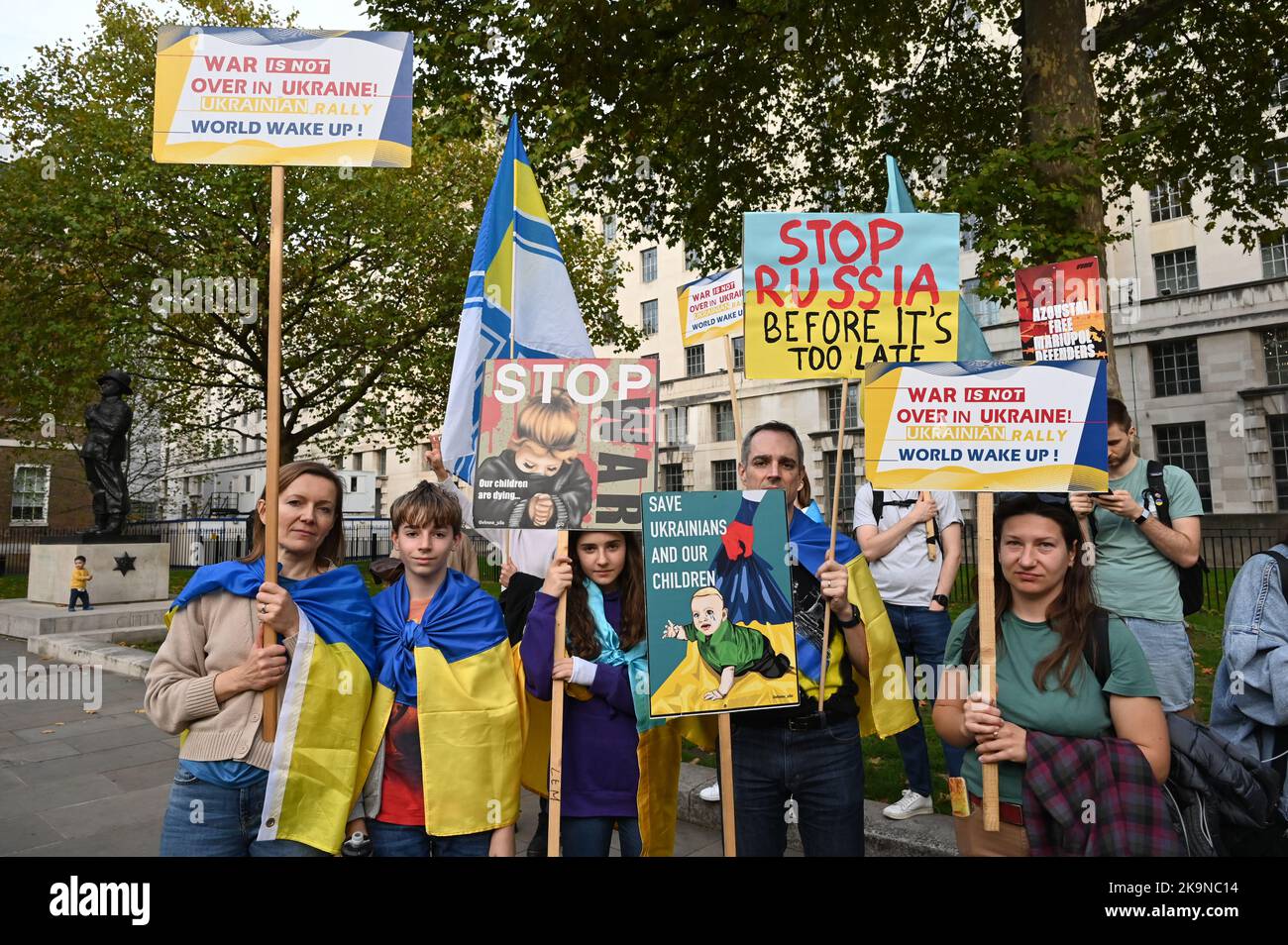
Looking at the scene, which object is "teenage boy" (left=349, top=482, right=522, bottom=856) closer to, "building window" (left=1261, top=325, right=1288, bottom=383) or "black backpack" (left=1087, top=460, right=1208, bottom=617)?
"black backpack" (left=1087, top=460, right=1208, bottom=617)

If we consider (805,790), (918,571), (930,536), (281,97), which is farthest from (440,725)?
(930,536)

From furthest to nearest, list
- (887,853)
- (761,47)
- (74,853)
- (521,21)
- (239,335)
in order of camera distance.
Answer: (239,335) < (761,47) < (521,21) < (74,853) < (887,853)

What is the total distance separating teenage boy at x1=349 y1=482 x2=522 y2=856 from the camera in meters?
2.67

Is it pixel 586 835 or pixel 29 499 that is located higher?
pixel 29 499

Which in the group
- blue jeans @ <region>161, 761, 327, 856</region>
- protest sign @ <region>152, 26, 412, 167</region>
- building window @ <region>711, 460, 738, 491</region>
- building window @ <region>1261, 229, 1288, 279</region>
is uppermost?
building window @ <region>1261, 229, 1288, 279</region>

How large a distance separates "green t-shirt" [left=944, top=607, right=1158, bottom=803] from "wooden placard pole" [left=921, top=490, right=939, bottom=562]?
2050mm

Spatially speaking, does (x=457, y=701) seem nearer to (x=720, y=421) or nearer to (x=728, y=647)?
(x=728, y=647)

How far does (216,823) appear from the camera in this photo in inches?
99.0

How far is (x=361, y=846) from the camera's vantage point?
2684mm

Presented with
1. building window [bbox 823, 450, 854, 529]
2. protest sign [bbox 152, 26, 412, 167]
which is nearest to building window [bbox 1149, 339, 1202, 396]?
building window [bbox 823, 450, 854, 529]

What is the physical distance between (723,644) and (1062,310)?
11.6ft
